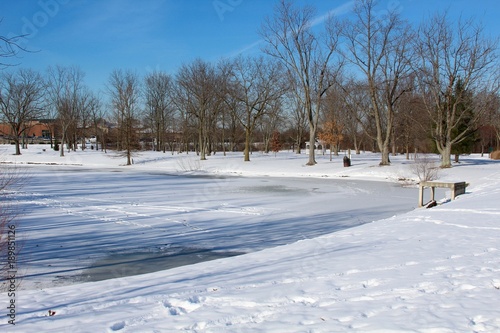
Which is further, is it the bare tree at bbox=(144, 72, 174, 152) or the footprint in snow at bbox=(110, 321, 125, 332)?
the bare tree at bbox=(144, 72, 174, 152)

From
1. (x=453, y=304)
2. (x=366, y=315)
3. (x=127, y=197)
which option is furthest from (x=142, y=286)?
(x=127, y=197)

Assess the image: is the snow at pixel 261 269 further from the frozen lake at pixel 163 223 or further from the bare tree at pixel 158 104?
the bare tree at pixel 158 104

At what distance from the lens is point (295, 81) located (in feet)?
138

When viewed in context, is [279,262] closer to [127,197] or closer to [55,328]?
[55,328]

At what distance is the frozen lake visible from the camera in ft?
27.5

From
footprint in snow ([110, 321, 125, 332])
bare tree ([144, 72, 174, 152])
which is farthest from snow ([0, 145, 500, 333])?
bare tree ([144, 72, 174, 152])

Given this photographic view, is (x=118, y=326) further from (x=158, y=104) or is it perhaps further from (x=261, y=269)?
(x=158, y=104)

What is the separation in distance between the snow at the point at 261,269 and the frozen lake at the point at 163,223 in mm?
57

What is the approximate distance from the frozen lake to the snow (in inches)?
2.3

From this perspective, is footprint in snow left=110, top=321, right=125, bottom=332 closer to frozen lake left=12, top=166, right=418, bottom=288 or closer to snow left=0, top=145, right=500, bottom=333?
snow left=0, top=145, right=500, bottom=333

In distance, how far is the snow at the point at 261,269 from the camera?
4355 millimetres

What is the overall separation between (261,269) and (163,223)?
21.4ft

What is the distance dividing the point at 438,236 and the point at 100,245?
7.71m

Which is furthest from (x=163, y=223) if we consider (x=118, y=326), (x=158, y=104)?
(x=158, y=104)
